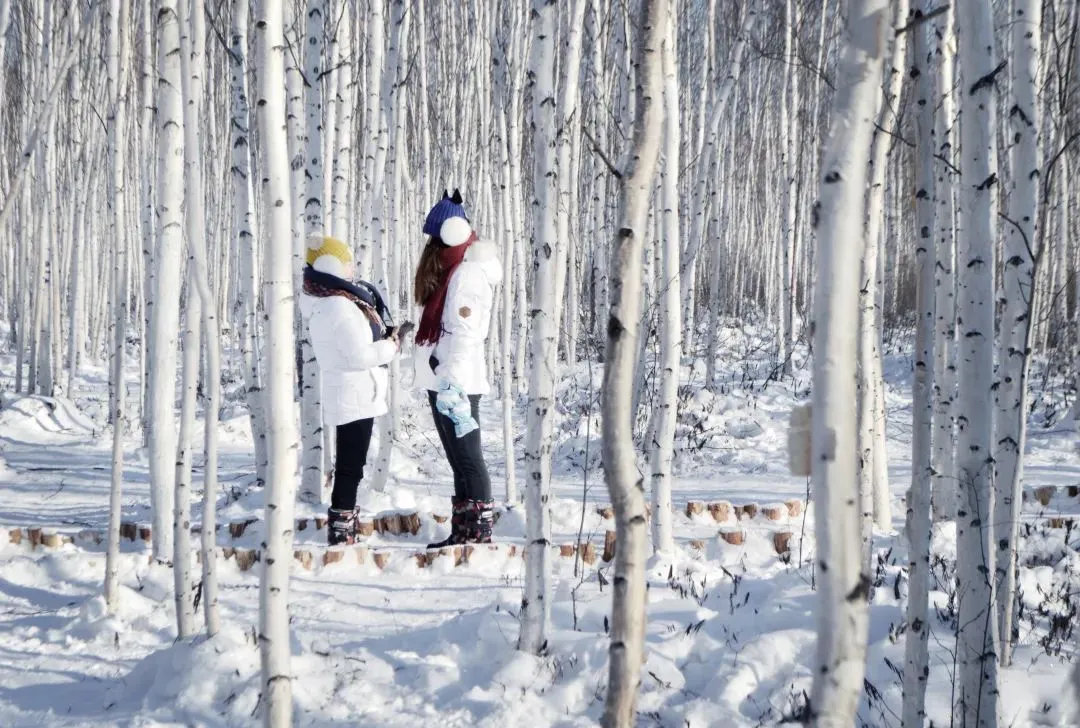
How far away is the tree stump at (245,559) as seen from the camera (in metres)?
3.78

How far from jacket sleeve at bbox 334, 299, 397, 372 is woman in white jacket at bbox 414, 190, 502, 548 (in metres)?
0.19

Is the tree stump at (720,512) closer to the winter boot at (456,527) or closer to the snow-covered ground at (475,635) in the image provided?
the snow-covered ground at (475,635)

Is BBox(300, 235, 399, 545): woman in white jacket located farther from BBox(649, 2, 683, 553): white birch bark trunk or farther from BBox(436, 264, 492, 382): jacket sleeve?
BBox(649, 2, 683, 553): white birch bark trunk

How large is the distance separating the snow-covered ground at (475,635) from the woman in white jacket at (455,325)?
0.58 m

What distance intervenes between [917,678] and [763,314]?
1755cm

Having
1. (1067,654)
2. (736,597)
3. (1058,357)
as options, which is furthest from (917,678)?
(1058,357)

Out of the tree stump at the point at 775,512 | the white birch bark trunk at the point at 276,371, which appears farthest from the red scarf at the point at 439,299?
the tree stump at the point at 775,512

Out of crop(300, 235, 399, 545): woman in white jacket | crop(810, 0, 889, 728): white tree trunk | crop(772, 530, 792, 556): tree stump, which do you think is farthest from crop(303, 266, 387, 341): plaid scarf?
crop(810, 0, 889, 728): white tree trunk

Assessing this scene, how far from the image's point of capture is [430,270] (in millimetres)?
3688

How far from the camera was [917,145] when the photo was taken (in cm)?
209

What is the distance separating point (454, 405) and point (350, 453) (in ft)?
2.22

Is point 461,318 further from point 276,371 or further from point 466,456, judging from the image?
point 276,371

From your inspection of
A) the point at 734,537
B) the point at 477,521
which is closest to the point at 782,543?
the point at 734,537

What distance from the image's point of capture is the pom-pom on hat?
3.67m
